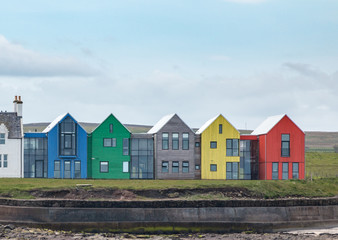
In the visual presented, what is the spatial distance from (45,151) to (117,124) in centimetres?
860

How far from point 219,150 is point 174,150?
519 centimetres

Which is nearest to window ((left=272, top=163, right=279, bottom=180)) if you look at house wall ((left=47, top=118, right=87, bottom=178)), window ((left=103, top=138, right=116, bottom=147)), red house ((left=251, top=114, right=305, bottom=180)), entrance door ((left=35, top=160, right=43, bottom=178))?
red house ((left=251, top=114, right=305, bottom=180))

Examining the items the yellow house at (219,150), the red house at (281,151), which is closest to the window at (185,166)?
the yellow house at (219,150)

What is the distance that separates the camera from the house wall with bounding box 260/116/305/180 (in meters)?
82.9

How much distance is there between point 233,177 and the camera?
8312 centimetres

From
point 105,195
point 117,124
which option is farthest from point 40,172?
point 105,195

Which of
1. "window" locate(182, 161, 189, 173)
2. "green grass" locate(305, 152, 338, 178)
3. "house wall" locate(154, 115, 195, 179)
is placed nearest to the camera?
"house wall" locate(154, 115, 195, 179)

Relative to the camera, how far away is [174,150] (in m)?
82.6

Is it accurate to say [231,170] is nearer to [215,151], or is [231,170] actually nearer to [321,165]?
[215,151]

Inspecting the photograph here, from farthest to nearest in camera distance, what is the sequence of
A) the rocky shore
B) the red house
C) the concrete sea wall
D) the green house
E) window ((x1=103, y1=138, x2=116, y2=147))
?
the red house, window ((x1=103, y1=138, x2=116, y2=147)), the green house, the concrete sea wall, the rocky shore

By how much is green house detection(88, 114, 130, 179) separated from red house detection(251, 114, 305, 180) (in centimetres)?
1576

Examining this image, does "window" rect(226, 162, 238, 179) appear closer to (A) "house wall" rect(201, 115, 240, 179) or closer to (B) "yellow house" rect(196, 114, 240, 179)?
(B) "yellow house" rect(196, 114, 240, 179)

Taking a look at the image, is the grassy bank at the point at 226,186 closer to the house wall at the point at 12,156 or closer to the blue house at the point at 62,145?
the house wall at the point at 12,156

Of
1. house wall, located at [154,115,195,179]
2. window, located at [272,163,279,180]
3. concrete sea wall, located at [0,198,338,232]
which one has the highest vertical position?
house wall, located at [154,115,195,179]
